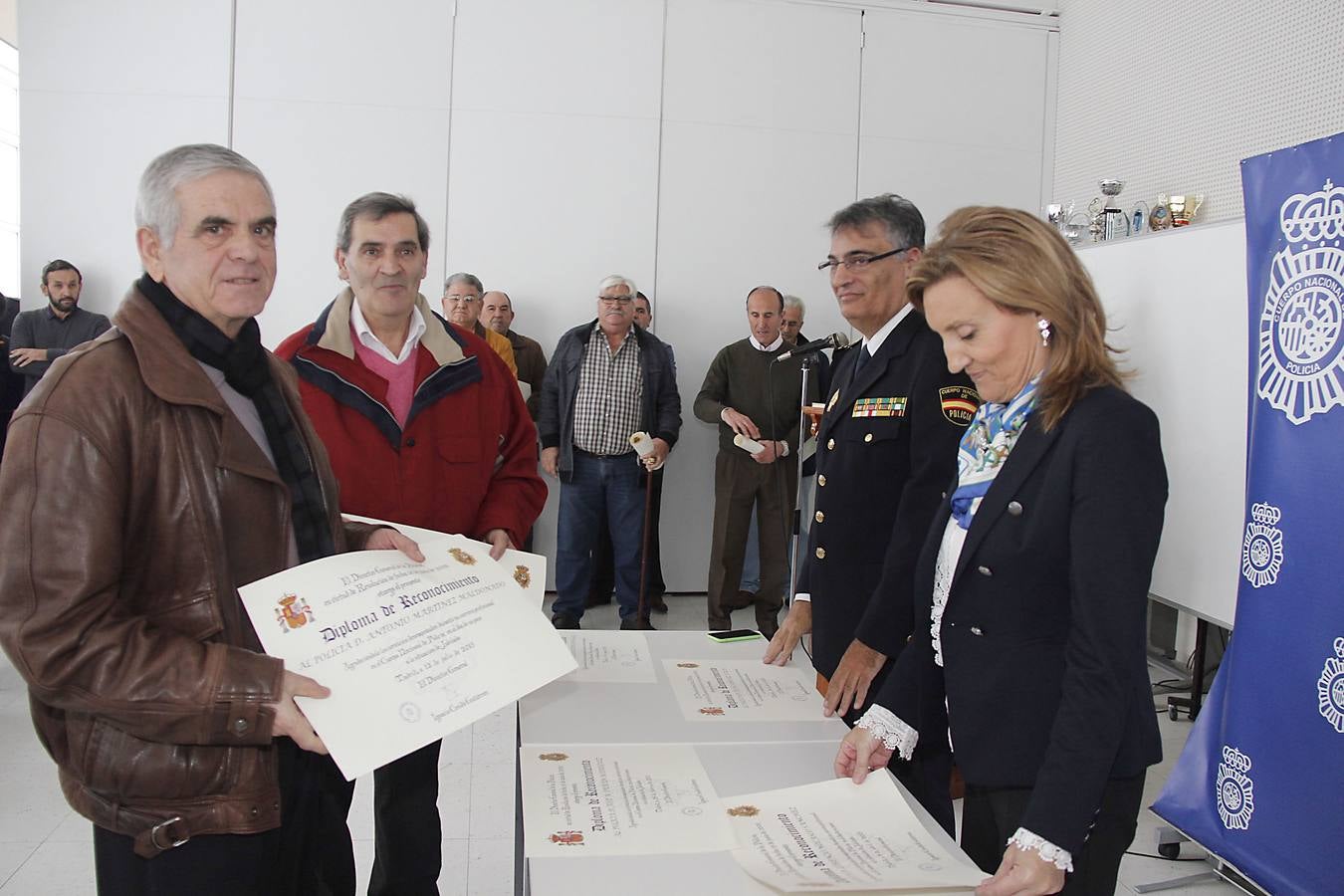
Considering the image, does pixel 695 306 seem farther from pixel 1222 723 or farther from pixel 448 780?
pixel 1222 723

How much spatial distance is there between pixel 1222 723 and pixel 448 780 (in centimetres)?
238

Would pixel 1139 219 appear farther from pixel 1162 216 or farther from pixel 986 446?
pixel 986 446

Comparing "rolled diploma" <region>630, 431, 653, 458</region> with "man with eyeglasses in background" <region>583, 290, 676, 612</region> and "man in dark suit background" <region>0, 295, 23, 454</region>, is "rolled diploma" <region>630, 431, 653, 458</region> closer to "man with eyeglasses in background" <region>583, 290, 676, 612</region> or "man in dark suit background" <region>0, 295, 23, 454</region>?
"man with eyeglasses in background" <region>583, 290, 676, 612</region>

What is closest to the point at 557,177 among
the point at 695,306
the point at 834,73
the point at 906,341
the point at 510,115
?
the point at 510,115

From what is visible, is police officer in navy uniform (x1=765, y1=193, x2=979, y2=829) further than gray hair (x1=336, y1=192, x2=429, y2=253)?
No

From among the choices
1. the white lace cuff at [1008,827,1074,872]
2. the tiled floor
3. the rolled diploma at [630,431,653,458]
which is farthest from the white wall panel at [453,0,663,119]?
the white lace cuff at [1008,827,1074,872]

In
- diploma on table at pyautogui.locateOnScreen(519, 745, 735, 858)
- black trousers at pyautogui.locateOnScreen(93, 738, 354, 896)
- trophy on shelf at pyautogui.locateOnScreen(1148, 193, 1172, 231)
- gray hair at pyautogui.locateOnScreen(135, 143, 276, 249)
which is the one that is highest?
trophy on shelf at pyautogui.locateOnScreen(1148, 193, 1172, 231)

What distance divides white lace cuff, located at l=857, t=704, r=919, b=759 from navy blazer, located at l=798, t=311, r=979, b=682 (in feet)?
0.89

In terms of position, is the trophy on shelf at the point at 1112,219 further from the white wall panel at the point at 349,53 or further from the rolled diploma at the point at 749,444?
the white wall panel at the point at 349,53

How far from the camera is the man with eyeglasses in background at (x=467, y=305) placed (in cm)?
517

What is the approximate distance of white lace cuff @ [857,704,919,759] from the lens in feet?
4.83

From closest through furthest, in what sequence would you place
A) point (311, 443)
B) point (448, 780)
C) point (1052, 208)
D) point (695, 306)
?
1. point (311, 443)
2. point (448, 780)
3. point (1052, 208)
4. point (695, 306)

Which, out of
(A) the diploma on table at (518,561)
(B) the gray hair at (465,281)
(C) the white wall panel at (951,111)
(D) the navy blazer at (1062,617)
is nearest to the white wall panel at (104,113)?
(B) the gray hair at (465,281)

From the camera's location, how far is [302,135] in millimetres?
5605
